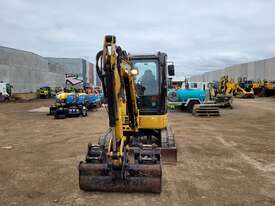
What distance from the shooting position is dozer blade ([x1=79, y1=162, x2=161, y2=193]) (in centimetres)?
486

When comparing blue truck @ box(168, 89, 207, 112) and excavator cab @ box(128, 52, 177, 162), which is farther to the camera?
blue truck @ box(168, 89, 207, 112)

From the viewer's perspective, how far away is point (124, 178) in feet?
15.8

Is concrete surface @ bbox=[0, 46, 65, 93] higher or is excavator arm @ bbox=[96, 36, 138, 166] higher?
concrete surface @ bbox=[0, 46, 65, 93]

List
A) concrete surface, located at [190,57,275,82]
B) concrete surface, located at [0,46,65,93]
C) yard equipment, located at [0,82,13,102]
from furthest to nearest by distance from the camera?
concrete surface, located at [190,57,275,82] < concrete surface, located at [0,46,65,93] < yard equipment, located at [0,82,13,102]

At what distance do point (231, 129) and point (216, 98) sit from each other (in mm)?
11208

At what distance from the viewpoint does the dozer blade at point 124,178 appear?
16.0 feet

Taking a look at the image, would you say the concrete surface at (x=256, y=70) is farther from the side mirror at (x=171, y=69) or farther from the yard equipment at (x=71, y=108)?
the side mirror at (x=171, y=69)

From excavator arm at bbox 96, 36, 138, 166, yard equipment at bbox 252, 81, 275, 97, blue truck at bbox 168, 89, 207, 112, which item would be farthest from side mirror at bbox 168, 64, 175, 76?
yard equipment at bbox 252, 81, 275, 97

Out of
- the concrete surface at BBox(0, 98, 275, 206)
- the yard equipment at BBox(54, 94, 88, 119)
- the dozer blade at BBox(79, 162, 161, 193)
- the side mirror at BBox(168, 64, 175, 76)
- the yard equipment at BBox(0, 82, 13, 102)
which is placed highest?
the side mirror at BBox(168, 64, 175, 76)

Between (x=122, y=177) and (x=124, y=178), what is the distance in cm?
5

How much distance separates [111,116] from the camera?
14.8 feet

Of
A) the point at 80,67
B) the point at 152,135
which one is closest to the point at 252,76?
the point at 80,67

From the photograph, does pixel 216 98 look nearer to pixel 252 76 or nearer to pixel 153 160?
pixel 153 160

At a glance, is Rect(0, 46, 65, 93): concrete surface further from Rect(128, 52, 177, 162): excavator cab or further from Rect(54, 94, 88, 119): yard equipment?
Rect(128, 52, 177, 162): excavator cab
